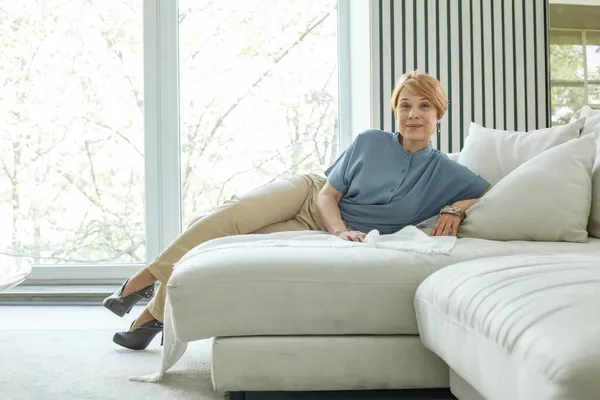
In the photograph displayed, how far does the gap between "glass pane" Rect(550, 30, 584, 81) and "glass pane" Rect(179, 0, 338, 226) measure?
1.22 metres

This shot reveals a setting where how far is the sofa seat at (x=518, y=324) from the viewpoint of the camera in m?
0.95

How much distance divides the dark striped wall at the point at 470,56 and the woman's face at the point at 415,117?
Result: 3.70ft

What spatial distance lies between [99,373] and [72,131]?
2103 mm

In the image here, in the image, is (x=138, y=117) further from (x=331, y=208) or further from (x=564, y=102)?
(x=564, y=102)

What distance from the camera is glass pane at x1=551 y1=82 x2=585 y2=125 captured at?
3576 mm

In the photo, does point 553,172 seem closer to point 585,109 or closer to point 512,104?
point 585,109

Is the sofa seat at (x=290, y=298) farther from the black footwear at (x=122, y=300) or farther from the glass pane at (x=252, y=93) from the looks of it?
the glass pane at (x=252, y=93)

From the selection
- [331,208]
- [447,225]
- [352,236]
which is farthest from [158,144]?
[447,225]

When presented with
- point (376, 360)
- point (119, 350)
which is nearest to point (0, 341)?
point (119, 350)

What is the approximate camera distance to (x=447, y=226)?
220 centimetres

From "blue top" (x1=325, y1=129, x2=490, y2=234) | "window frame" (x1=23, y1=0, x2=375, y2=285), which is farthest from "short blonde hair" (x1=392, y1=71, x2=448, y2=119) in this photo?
"window frame" (x1=23, y1=0, x2=375, y2=285)

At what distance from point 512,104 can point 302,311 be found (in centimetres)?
242

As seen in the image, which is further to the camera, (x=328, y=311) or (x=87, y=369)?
(x=87, y=369)

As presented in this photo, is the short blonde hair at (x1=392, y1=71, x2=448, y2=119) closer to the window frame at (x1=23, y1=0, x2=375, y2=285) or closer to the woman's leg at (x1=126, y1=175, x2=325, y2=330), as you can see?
the woman's leg at (x1=126, y1=175, x2=325, y2=330)
